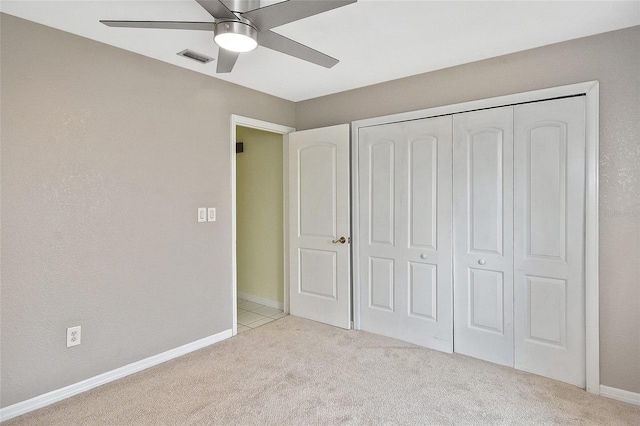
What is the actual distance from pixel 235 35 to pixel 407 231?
2105 millimetres

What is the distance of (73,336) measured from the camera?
2.32 meters

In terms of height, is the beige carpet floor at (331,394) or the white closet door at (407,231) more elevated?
the white closet door at (407,231)

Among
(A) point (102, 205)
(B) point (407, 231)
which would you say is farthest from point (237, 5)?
(B) point (407, 231)

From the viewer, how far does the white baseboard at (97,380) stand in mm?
2094

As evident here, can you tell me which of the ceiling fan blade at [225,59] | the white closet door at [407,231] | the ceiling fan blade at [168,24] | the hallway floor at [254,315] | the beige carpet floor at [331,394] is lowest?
the beige carpet floor at [331,394]

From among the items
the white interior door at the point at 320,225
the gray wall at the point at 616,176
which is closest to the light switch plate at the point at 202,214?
the white interior door at the point at 320,225

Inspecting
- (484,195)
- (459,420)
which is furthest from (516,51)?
(459,420)

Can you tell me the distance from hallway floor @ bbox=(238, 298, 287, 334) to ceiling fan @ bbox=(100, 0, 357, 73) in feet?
8.58

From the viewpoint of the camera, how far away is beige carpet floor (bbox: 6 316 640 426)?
81.0 inches

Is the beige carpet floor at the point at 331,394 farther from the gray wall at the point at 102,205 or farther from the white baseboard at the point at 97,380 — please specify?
the gray wall at the point at 102,205

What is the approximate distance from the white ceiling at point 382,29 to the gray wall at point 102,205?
0.24 meters

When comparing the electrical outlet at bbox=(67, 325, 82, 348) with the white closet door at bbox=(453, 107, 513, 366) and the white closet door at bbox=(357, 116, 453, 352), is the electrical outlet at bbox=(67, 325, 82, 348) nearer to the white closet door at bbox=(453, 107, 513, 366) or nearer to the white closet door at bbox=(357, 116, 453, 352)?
the white closet door at bbox=(357, 116, 453, 352)

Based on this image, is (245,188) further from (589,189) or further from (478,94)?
(589,189)

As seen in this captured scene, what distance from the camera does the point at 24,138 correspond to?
209 centimetres
